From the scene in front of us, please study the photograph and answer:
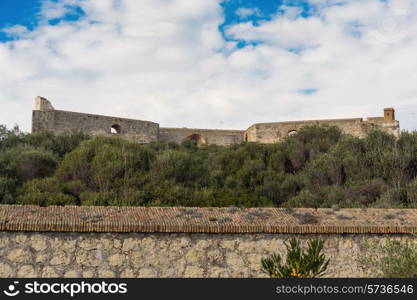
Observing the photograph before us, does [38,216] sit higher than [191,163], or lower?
lower

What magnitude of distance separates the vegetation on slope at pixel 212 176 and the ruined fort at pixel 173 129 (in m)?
5.54

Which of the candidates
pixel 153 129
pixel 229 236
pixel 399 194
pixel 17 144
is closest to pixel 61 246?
pixel 229 236

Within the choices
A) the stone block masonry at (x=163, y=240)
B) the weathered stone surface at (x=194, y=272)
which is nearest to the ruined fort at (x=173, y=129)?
the stone block masonry at (x=163, y=240)

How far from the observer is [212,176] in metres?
22.1

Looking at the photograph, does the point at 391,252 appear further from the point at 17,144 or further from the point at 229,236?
the point at 17,144

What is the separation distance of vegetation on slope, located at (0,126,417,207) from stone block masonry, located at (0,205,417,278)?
5.65 m

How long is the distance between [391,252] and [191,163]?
15109mm

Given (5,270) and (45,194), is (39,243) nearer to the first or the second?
(5,270)

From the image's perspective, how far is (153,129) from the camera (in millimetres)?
36625

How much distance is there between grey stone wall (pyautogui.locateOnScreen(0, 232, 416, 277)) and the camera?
718 centimetres

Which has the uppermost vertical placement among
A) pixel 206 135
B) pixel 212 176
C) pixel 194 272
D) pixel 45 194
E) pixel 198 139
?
pixel 206 135

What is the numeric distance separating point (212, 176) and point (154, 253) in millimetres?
14711

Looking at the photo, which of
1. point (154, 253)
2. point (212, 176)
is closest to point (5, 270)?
point (154, 253)

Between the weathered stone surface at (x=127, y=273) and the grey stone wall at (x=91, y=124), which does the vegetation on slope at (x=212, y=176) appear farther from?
the weathered stone surface at (x=127, y=273)
